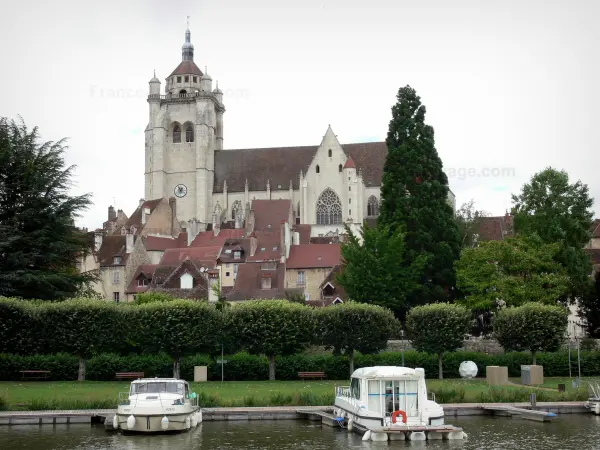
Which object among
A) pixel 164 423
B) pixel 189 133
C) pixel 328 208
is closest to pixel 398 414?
pixel 164 423

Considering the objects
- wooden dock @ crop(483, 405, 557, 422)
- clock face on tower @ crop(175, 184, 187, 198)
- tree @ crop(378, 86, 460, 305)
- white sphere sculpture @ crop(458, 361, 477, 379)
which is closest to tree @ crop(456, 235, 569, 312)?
tree @ crop(378, 86, 460, 305)

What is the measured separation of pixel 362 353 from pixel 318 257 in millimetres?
35817

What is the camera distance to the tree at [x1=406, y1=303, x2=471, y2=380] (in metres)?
50.8

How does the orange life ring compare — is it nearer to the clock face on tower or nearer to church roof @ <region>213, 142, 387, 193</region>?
church roof @ <region>213, 142, 387, 193</region>

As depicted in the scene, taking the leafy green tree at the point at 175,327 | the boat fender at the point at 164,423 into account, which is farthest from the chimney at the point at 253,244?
the boat fender at the point at 164,423

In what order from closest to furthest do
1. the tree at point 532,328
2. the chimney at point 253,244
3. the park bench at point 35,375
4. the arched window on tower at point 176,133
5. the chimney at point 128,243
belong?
the park bench at point 35,375 → the tree at point 532,328 → the chimney at point 253,244 → the chimney at point 128,243 → the arched window on tower at point 176,133

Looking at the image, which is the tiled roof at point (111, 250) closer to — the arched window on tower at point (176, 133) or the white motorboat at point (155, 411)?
the arched window on tower at point (176, 133)

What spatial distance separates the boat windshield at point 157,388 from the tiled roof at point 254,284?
45406mm

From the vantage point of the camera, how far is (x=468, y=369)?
49.9 meters

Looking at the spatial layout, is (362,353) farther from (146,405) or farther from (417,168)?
(146,405)

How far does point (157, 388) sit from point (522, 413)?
13218 mm

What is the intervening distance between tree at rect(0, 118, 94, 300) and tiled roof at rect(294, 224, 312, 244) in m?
52.5

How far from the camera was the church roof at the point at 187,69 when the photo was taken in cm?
13550

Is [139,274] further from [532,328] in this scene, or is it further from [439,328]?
[532,328]
